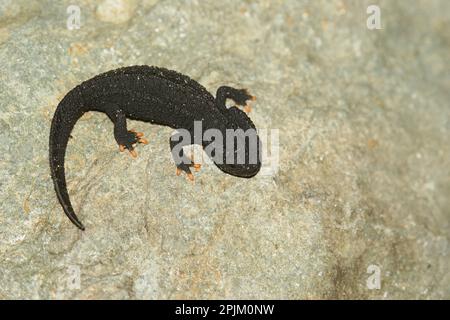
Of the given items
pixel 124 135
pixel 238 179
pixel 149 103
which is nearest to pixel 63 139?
pixel 124 135

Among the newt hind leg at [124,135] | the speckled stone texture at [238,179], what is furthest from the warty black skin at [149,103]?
the speckled stone texture at [238,179]

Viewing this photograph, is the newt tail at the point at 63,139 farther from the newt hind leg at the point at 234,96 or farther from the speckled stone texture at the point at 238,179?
the newt hind leg at the point at 234,96

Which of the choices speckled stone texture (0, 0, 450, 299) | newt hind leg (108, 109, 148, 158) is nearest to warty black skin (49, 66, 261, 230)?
newt hind leg (108, 109, 148, 158)

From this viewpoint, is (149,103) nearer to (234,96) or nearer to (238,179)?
(234,96)

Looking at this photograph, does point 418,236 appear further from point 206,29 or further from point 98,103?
point 98,103

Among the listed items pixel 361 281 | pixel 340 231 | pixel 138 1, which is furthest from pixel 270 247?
pixel 138 1

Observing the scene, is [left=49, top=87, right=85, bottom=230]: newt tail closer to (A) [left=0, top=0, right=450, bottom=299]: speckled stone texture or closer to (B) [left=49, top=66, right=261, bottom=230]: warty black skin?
(B) [left=49, top=66, right=261, bottom=230]: warty black skin
